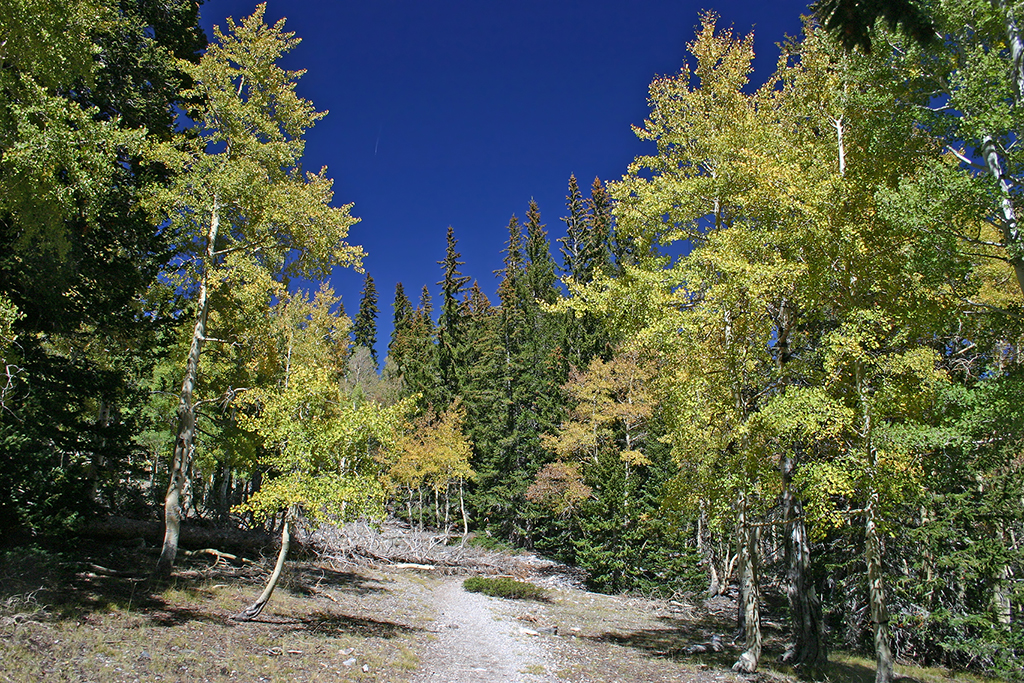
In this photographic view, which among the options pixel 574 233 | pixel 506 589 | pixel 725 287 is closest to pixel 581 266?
pixel 574 233

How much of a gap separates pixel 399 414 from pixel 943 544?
40.4 feet

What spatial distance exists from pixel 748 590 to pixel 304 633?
8.60 m

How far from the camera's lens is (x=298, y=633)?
9852 millimetres

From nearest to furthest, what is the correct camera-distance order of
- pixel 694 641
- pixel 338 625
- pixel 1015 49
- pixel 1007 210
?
1. pixel 1007 210
2. pixel 1015 49
3. pixel 338 625
4. pixel 694 641

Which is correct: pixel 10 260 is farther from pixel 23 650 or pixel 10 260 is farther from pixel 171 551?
pixel 171 551

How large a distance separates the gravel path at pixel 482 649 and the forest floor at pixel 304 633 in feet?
0.15

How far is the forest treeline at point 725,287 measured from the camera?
7.25 meters

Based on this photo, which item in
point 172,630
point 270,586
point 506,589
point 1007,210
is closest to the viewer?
point 1007,210

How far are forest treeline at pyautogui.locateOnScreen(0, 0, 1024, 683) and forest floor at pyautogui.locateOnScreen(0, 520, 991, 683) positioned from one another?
50.6 inches

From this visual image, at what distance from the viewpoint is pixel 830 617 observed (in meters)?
14.1

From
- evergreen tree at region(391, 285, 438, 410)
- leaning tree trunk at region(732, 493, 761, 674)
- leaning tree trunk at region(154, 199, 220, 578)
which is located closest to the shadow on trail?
leaning tree trunk at region(154, 199, 220, 578)

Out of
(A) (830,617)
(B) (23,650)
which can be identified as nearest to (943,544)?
(A) (830,617)

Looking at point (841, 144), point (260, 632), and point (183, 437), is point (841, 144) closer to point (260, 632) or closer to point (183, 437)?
point (260, 632)

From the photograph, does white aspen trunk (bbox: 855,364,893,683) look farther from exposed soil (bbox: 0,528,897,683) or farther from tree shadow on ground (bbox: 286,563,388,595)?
tree shadow on ground (bbox: 286,563,388,595)
